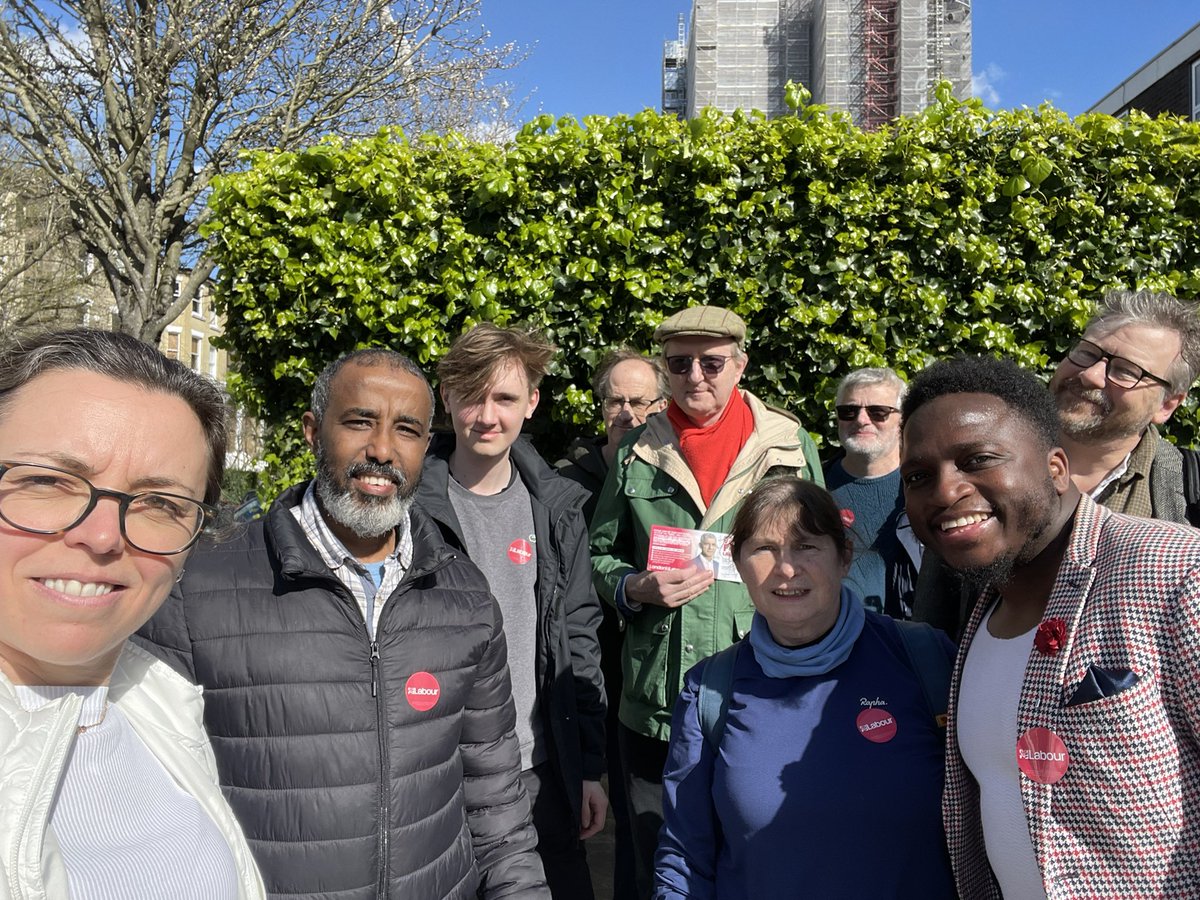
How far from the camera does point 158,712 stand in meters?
1.64

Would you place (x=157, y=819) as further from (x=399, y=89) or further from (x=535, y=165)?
(x=399, y=89)

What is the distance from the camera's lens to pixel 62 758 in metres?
1.32

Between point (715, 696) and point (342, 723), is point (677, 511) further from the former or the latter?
point (342, 723)

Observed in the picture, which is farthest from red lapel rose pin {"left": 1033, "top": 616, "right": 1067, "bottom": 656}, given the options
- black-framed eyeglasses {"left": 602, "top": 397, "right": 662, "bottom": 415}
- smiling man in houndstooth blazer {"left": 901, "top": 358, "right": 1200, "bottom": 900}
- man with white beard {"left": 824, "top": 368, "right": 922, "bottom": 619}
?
black-framed eyeglasses {"left": 602, "top": 397, "right": 662, "bottom": 415}

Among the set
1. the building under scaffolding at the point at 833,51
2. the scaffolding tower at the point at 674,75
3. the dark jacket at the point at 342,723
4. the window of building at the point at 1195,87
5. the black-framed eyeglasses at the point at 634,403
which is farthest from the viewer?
the scaffolding tower at the point at 674,75

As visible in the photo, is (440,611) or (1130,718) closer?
(1130,718)

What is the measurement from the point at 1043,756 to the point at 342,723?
5.18ft

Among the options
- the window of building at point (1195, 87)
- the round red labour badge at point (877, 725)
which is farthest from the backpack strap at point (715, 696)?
the window of building at point (1195, 87)

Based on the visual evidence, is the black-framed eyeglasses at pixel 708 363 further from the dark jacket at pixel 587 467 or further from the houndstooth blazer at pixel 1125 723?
the houndstooth blazer at pixel 1125 723

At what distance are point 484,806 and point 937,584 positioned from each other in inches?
63.5

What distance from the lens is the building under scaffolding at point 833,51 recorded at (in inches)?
1919

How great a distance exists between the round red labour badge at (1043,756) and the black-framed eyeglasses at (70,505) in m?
1.58

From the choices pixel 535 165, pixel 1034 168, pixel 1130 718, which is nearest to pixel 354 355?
pixel 1130 718

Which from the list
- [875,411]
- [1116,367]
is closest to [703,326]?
[875,411]
